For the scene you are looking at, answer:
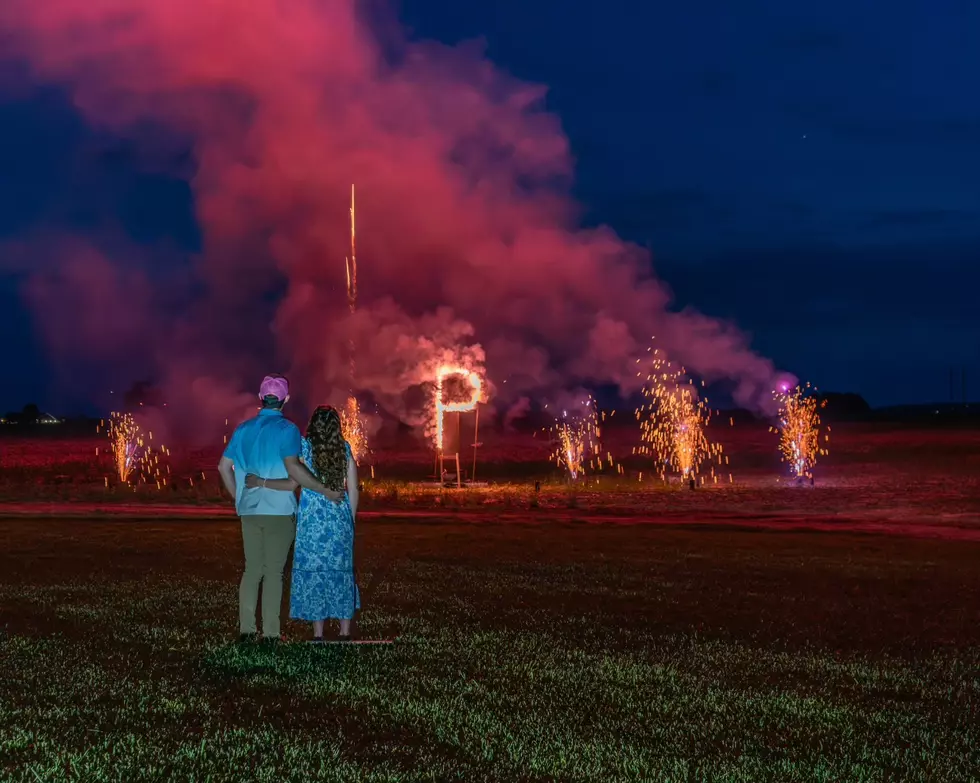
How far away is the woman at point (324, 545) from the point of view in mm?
10922

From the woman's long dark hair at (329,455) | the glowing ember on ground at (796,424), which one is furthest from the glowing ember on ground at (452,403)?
the woman's long dark hair at (329,455)

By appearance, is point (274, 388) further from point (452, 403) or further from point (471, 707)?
point (452, 403)

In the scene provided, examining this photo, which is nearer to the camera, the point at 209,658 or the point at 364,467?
the point at 209,658

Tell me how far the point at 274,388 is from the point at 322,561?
1504 mm

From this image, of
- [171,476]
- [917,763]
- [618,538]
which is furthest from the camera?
[171,476]

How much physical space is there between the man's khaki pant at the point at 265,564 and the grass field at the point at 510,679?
13.9 inches

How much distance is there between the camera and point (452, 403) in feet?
149

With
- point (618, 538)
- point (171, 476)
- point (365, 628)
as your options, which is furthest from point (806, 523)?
point (171, 476)

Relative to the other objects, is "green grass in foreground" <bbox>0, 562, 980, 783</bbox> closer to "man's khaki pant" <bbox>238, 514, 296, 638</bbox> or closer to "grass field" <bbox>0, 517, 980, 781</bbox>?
"grass field" <bbox>0, 517, 980, 781</bbox>

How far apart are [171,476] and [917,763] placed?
45635 mm

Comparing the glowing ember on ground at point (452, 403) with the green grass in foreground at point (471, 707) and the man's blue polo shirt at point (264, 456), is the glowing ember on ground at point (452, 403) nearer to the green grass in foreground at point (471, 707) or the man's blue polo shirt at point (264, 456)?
the green grass in foreground at point (471, 707)

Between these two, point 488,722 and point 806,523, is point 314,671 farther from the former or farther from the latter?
point 806,523

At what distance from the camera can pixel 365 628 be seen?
39.6 ft

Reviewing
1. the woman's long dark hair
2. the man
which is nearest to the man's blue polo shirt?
the man
